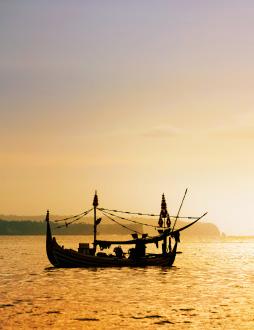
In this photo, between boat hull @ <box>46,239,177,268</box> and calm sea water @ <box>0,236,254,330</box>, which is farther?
boat hull @ <box>46,239,177,268</box>

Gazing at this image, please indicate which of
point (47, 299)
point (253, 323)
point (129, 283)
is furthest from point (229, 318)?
point (129, 283)

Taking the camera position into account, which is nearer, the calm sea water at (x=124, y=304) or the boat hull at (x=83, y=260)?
the calm sea water at (x=124, y=304)

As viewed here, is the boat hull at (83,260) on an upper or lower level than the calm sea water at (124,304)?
upper

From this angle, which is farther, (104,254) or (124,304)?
(104,254)

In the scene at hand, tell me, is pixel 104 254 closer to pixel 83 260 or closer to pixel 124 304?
pixel 83 260

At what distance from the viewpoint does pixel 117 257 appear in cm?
5500

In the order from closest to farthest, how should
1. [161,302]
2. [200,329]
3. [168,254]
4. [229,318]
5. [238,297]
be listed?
[200,329]
[229,318]
[161,302]
[238,297]
[168,254]

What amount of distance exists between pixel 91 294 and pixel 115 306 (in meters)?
6.68

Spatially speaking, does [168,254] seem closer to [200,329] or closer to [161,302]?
[161,302]

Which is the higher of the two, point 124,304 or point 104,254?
point 104,254

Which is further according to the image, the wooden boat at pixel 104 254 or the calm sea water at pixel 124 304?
the wooden boat at pixel 104 254

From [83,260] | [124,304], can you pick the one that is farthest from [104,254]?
[124,304]

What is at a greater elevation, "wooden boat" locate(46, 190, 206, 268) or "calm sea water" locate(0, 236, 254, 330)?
"wooden boat" locate(46, 190, 206, 268)

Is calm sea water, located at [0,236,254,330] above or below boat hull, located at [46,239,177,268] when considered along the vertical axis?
below
